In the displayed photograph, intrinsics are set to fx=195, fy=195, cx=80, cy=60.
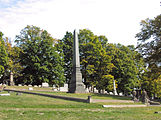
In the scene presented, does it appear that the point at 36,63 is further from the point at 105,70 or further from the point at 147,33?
the point at 147,33

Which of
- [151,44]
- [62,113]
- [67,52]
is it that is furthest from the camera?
[67,52]

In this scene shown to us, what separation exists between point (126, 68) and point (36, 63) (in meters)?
21.9

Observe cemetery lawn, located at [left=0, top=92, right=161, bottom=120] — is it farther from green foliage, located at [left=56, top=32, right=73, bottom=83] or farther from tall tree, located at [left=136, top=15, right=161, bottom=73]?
green foliage, located at [left=56, top=32, right=73, bottom=83]

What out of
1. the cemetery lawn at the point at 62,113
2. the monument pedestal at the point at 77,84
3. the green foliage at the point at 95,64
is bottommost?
the cemetery lawn at the point at 62,113

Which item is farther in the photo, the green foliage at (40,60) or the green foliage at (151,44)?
the green foliage at (40,60)

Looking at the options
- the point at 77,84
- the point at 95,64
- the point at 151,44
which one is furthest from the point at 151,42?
the point at 95,64

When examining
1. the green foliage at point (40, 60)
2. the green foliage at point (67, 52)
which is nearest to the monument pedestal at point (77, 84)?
the green foliage at point (40, 60)

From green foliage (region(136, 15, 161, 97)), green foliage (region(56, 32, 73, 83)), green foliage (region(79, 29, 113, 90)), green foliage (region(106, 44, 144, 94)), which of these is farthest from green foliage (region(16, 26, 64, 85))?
green foliage (region(136, 15, 161, 97))

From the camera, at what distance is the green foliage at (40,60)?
4378 centimetres

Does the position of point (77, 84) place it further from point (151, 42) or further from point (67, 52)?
point (67, 52)

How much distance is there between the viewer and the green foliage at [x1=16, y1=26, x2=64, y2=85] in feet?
144

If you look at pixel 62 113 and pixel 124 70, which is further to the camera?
pixel 124 70

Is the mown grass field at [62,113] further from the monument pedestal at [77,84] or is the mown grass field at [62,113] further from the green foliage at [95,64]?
the green foliage at [95,64]

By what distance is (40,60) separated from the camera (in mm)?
43781
